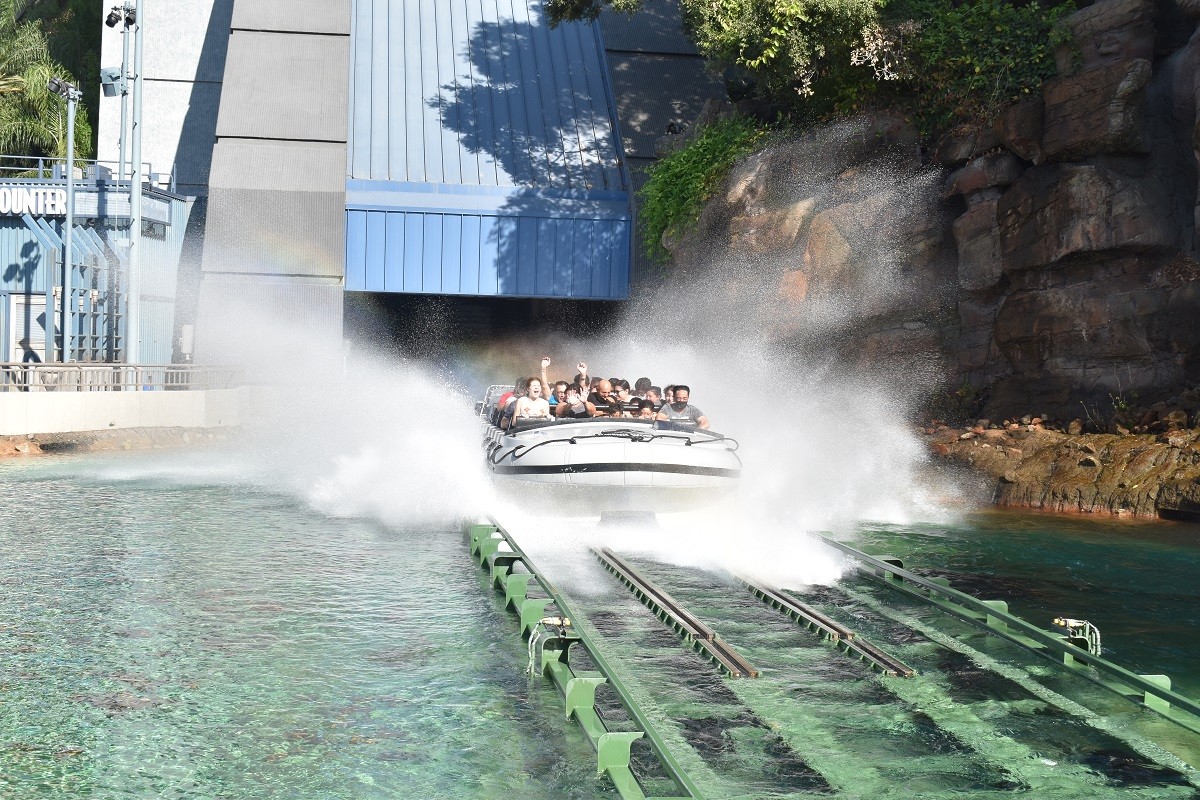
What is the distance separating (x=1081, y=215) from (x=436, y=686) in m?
14.4

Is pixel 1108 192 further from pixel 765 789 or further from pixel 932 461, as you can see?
pixel 765 789

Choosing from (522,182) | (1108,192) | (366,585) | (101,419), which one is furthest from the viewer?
(522,182)

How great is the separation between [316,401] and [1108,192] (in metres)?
16.6

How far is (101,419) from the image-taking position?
80.6 ft

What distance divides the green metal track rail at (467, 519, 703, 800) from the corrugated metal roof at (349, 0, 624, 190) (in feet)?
64.3

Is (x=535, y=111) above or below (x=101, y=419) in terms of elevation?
above

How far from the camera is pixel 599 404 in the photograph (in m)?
17.0

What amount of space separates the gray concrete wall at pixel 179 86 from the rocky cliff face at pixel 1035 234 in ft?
66.1

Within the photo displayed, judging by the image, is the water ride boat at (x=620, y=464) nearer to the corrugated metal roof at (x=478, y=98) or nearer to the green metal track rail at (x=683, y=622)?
the green metal track rail at (x=683, y=622)

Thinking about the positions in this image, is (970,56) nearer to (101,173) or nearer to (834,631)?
(834,631)

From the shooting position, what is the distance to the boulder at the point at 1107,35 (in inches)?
779

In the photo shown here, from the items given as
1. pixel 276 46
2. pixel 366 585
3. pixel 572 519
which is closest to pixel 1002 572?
pixel 572 519

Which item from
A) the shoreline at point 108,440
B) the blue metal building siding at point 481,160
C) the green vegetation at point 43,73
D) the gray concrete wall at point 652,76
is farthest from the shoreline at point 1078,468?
the green vegetation at point 43,73

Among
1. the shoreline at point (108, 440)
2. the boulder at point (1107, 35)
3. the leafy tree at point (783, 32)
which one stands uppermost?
the leafy tree at point (783, 32)
